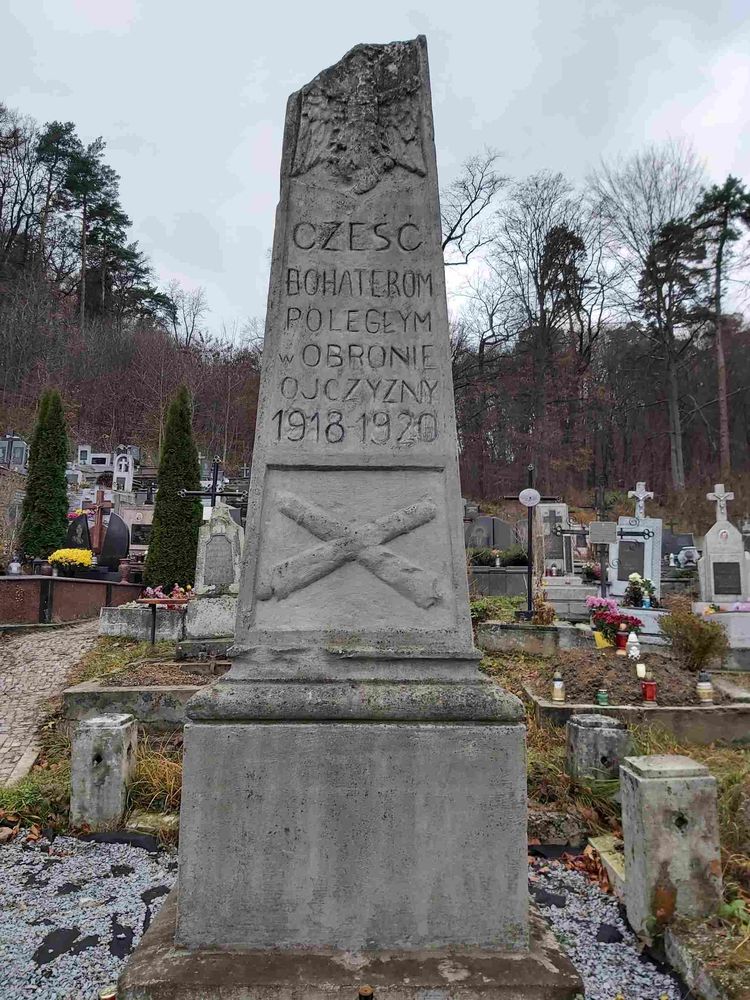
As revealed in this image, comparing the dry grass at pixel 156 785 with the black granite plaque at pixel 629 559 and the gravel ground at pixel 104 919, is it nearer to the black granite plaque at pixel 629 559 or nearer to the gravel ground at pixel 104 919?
the gravel ground at pixel 104 919

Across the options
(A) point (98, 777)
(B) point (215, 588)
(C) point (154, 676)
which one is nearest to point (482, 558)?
(B) point (215, 588)

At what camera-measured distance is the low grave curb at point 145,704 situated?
6.32m

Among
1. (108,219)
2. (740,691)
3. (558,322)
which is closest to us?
(740,691)

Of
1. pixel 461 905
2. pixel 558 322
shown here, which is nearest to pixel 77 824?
pixel 461 905

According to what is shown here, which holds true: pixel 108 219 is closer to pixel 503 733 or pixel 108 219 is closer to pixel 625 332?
pixel 625 332

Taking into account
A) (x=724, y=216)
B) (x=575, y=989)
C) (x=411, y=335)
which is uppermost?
(x=724, y=216)

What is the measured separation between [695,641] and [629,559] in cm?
482

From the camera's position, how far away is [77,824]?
14.3 feet

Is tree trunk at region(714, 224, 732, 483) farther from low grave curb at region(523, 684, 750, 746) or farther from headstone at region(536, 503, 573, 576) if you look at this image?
low grave curb at region(523, 684, 750, 746)

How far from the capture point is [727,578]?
12.5 m

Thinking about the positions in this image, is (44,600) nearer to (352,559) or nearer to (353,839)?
(352,559)

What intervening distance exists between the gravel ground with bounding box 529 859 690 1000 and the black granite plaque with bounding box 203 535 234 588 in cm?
735

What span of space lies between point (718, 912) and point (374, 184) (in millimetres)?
3615

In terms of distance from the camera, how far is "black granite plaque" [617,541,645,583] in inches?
494
